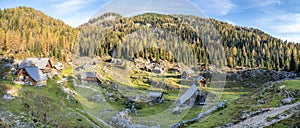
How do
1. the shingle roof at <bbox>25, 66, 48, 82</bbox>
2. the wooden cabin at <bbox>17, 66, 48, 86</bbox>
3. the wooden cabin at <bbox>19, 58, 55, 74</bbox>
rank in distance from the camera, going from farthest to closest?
the wooden cabin at <bbox>19, 58, 55, 74</bbox>
the shingle roof at <bbox>25, 66, 48, 82</bbox>
the wooden cabin at <bbox>17, 66, 48, 86</bbox>

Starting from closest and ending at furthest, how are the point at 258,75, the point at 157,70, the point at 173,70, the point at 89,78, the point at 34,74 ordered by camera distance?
the point at 34,74 < the point at 89,78 < the point at 258,75 < the point at 157,70 < the point at 173,70

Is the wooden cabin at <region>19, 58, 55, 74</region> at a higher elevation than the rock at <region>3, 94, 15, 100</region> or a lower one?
higher

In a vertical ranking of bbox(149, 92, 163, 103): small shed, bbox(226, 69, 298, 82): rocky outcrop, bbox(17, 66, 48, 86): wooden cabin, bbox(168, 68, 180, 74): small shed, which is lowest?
bbox(149, 92, 163, 103): small shed

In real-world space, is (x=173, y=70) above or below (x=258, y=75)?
above

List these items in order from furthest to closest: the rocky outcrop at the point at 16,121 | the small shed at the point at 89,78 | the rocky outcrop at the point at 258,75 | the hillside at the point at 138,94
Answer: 1. the rocky outcrop at the point at 258,75
2. the small shed at the point at 89,78
3. the hillside at the point at 138,94
4. the rocky outcrop at the point at 16,121

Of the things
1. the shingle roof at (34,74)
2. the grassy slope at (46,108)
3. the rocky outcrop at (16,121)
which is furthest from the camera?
the shingle roof at (34,74)

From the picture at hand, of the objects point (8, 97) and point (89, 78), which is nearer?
point (8, 97)

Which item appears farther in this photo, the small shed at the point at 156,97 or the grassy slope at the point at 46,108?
the small shed at the point at 156,97

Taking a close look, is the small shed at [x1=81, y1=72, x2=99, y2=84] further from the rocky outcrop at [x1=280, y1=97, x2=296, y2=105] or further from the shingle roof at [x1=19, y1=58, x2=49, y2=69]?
the rocky outcrop at [x1=280, y1=97, x2=296, y2=105]

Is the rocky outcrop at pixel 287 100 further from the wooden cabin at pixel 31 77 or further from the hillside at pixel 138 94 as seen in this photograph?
the wooden cabin at pixel 31 77

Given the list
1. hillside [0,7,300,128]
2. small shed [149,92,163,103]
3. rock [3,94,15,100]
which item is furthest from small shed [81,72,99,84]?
rock [3,94,15,100]

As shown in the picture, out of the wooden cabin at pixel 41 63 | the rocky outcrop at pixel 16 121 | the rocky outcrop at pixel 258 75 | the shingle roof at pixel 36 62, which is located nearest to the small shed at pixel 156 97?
the wooden cabin at pixel 41 63

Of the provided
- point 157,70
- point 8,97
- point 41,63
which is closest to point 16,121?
point 8,97

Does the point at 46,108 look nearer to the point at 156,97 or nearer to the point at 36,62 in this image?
the point at 156,97
